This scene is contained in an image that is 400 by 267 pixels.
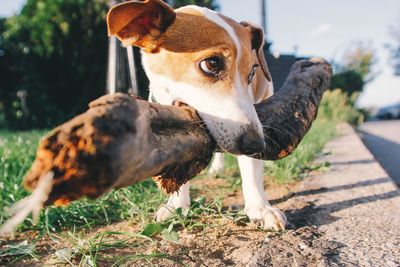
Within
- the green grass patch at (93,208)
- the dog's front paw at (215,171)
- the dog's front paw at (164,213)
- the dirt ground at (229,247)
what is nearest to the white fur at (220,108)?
the dirt ground at (229,247)

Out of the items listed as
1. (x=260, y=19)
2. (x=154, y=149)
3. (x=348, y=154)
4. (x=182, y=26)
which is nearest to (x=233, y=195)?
(x=182, y=26)

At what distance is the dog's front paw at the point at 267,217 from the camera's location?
2.10 meters

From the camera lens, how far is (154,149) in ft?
4.17

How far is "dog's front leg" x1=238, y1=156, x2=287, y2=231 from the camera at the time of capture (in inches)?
83.7

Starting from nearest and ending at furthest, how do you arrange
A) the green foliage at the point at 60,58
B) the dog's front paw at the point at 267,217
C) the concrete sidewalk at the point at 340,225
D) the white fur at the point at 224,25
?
the concrete sidewalk at the point at 340,225 → the dog's front paw at the point at 267,217 → the white fur at the point at 224,25 → the green foliage at the point at 60,58

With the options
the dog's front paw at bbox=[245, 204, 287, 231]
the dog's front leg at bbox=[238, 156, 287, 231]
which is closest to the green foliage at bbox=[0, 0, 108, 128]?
the dog's front leg at bbox=[238, 156, 287, 231]

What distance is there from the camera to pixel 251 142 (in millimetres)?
1880

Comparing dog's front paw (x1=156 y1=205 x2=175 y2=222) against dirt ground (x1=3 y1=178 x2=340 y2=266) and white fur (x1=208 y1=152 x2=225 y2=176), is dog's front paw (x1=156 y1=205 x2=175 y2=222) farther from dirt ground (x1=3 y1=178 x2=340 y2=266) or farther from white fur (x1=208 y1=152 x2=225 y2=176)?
white fur (x1=208 y1=152 x2=225 y2=176)

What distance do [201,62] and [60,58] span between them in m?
9.07

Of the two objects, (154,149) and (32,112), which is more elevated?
(154,149)

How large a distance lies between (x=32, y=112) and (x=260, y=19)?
6906 mm

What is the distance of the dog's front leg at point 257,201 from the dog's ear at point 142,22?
0.93 m

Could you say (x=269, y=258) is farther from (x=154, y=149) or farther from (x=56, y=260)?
(x=56, y=260)

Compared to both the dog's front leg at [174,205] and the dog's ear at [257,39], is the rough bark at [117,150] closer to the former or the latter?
the dog's front leg at [174,205]
